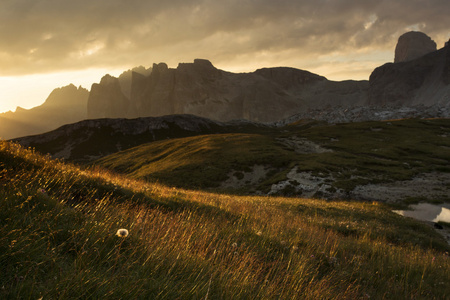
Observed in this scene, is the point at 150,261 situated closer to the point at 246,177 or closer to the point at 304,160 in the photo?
the point at 246,177

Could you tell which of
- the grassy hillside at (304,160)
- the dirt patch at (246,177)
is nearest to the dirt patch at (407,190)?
the grassy hillside at (304,160)

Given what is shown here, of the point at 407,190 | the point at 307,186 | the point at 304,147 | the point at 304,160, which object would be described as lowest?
the point at 307,186

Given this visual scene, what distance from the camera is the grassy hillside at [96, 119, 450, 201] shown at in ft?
146

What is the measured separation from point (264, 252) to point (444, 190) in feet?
130

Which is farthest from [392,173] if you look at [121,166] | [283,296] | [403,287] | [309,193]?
[121,166]

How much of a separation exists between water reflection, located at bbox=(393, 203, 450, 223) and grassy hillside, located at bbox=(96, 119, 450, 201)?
3.93 metres

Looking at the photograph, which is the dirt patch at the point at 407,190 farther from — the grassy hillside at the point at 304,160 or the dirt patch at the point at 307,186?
the dirt patch at the point at 307,186

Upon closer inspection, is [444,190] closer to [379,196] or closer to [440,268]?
[379,196]

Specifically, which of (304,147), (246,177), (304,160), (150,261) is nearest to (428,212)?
(304,160)

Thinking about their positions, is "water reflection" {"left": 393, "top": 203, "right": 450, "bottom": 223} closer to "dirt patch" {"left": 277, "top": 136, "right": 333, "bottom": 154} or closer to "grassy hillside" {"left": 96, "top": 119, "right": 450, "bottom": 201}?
"grassy hillside" {"left": 96, "top": 119, "right": 450, "bottom": 201}

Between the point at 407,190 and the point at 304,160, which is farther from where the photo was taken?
the point at 304,160

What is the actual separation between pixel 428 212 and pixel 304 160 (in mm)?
26762

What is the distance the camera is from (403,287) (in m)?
6.91

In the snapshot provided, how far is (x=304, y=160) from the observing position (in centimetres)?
5322
